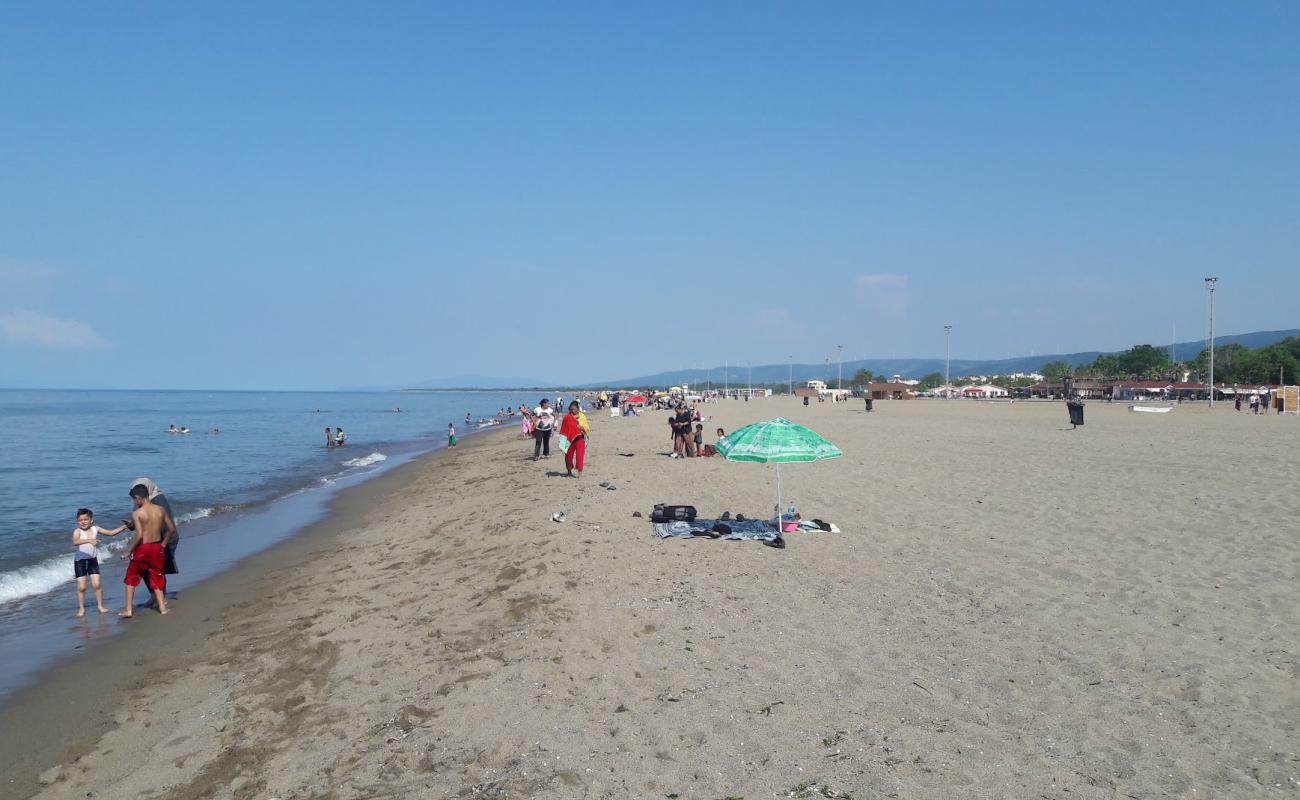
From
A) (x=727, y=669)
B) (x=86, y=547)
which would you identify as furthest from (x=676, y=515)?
(x=86, y=547)

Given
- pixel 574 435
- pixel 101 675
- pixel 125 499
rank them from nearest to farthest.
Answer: pixel 101 675 < pixel 574 435 < pixel 125 499

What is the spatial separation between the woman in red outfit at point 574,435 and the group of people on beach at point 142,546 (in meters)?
7.87

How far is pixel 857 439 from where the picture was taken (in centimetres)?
2523

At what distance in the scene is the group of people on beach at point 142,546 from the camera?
797cm

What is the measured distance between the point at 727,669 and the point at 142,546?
6521mm

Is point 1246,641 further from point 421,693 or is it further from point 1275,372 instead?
point 1275,372

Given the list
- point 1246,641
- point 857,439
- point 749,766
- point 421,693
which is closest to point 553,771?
point 749,766

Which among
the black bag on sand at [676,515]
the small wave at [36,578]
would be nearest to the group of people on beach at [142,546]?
the small wave at [36,578]

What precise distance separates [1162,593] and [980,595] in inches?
64.1

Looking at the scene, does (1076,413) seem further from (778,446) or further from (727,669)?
(727,669)

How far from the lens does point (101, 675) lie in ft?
21.8

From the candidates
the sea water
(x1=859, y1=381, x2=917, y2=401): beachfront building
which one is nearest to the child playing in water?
the sea water

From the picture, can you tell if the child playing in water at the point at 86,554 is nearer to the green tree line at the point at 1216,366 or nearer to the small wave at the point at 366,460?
the small wave at the point at 366,460

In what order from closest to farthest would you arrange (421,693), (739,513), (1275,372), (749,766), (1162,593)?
(749,766)
(421,693)
(1162,593)
(739,513)
(1275,372)
